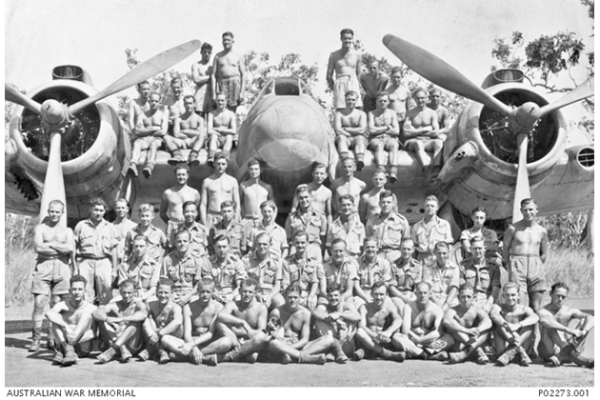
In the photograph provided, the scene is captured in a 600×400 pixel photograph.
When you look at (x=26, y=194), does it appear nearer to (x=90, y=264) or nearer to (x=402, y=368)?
(x=90, y=264)

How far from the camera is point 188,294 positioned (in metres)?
10.6

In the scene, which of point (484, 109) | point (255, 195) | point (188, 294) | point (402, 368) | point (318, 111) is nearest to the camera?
point (402, 368)

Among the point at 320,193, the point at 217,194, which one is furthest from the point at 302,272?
the point at 217,194

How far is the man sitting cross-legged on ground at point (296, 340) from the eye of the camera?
9.69 metres

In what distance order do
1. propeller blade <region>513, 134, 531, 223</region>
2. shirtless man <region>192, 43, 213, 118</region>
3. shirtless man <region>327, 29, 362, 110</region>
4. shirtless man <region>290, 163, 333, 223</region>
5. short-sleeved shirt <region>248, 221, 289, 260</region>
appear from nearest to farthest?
short-sleeved shirt <region>248, 221, 289, 260</region>
shirtless man <region>290, 163, 333, 223</region>
propeller blade <region>513, 134, 531, 223</region>
shirtless man <region>327, 29, 362, 110</region>
shirtless man <region>192, 43, 213, 118</region>

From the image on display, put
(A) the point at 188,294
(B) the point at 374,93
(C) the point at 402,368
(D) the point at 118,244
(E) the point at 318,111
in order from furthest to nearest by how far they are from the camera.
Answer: (B) the point at 374,93, (E) the point at 318,111, (D) the point at 118,244, (A) the point at 188,294, (C) the point at 402,368

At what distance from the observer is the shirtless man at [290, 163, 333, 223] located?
41.3 ft

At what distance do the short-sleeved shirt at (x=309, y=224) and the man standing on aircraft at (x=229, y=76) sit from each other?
13.5 ft

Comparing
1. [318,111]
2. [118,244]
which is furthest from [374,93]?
[118,244]

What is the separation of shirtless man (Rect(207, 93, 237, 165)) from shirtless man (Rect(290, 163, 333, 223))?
2171 mm

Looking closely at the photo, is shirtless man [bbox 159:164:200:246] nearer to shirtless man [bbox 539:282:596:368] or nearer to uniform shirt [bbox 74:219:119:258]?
uniform shirt [bbox 74:219:119:258]

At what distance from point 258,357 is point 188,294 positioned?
1.29 meters

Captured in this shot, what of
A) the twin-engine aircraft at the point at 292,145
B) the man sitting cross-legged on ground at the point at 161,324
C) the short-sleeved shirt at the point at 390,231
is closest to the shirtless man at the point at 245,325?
the man sitting cross-legged on ground at the point at 161,324

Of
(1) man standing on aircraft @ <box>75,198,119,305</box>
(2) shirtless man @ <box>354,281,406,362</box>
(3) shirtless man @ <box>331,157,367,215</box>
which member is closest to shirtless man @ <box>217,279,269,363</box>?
(2) shirtless man @ <box>354,281,406,362</box>
